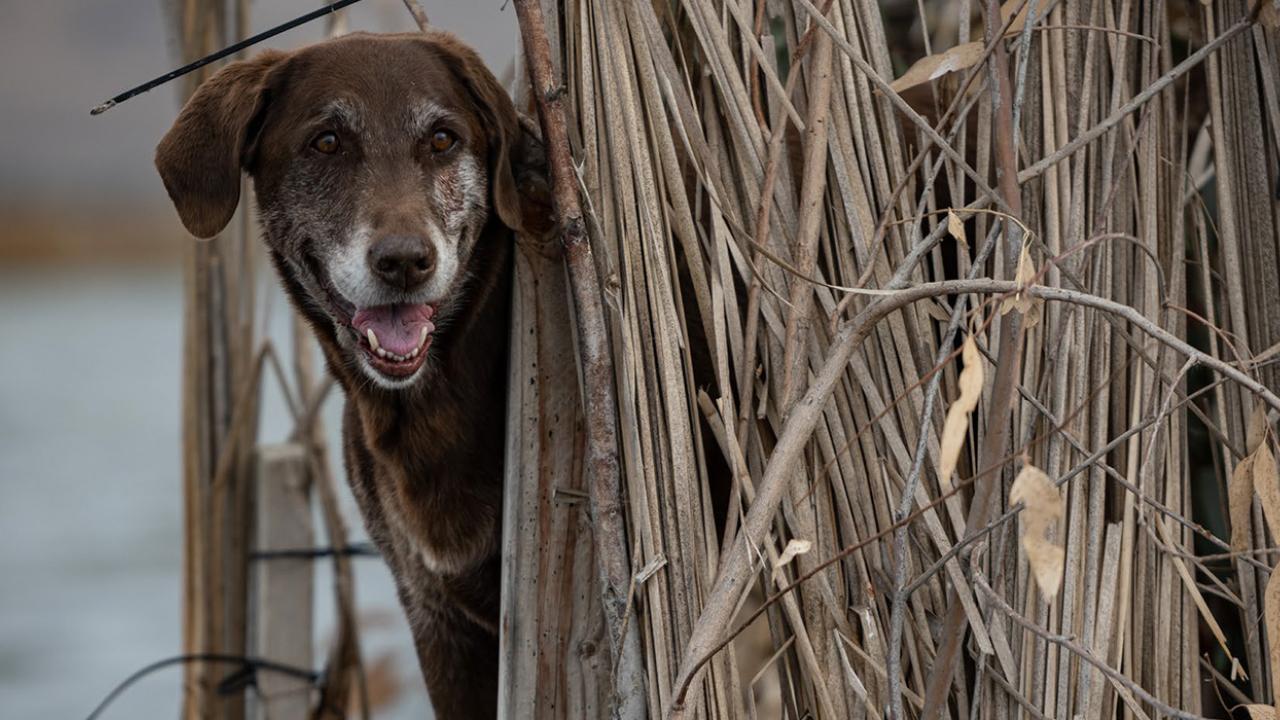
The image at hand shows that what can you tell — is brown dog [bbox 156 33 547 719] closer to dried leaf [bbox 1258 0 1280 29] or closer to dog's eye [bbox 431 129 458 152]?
dog's eye [bbox 431 129 458 152]

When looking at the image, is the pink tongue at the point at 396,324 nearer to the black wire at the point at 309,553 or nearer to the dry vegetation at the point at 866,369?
the dry vegetation at the point at 866,369

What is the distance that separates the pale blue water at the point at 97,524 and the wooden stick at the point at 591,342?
2107mm

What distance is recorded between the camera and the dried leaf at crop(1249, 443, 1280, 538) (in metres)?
1.58

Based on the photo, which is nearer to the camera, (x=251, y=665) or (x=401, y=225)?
(x=401, y=225)

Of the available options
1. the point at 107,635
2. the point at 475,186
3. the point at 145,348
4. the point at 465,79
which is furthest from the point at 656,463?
the point at 145,348

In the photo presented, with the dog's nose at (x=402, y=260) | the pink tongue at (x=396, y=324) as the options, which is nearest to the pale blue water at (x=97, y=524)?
the pink tongue at (x=396, y=324)

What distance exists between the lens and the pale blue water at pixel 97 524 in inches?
224

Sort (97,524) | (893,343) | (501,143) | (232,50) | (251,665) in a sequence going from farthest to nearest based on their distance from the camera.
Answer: (97,524) < (251,665) < (501,143) < (232,50) < (893,343)

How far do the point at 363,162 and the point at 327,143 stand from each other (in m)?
0.09

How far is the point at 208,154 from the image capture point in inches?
94.3

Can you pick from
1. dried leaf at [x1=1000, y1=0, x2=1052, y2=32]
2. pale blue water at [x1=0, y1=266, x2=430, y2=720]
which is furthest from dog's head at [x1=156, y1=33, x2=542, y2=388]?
pale blue water at [x1=0, y1=266, x2=430, y2=720]

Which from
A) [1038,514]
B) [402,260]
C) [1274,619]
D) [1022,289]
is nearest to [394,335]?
[402,260]

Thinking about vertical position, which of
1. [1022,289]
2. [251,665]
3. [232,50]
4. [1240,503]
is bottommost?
[251,665]

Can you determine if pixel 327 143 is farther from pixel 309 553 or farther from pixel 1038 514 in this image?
pixel 309 553
